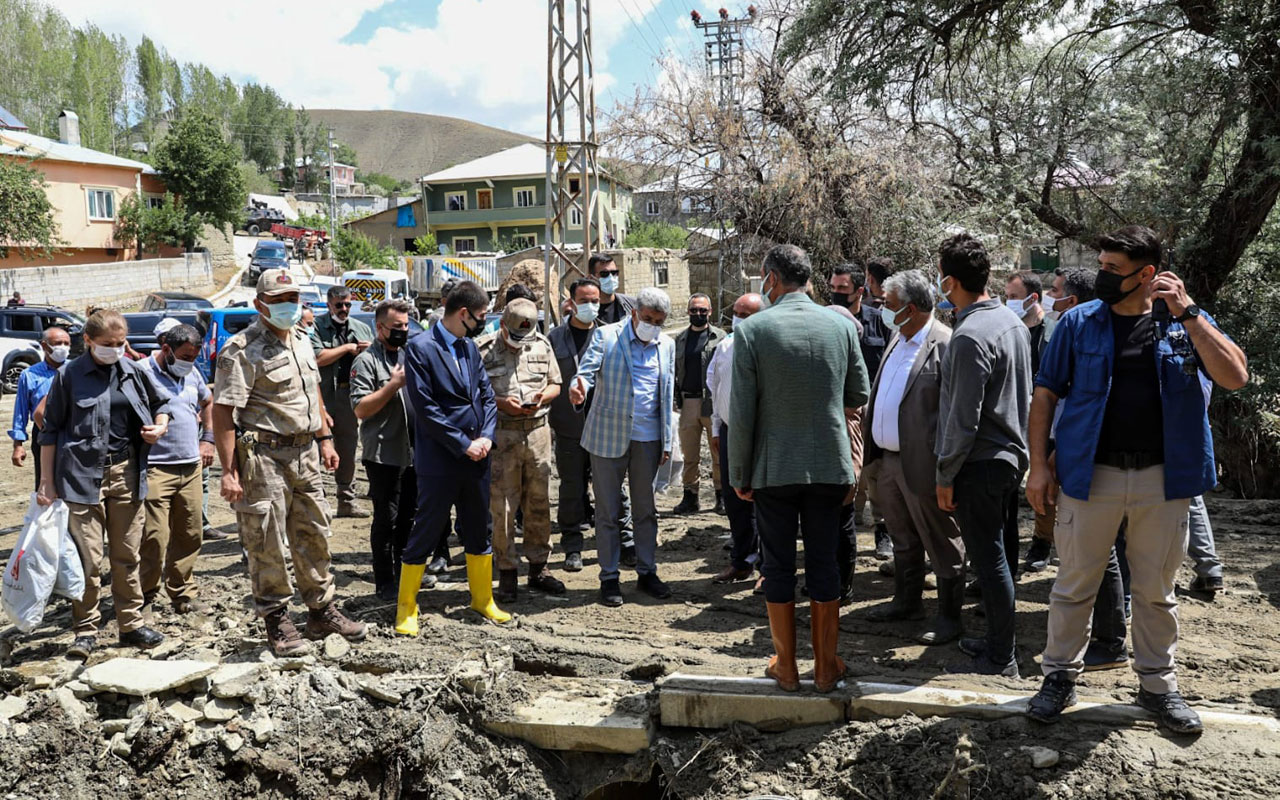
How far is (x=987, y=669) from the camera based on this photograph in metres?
4.52

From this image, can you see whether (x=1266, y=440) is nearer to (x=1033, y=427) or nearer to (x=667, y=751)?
(x=1033, y=427)

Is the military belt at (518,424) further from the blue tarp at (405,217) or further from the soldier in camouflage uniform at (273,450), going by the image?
the blue tarp at (405,217)

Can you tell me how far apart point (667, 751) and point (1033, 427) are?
215 cm

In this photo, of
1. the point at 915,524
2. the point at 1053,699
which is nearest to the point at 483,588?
the point at 915,524

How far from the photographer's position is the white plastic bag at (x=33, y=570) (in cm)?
523

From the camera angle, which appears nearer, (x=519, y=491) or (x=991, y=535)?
(x=991, y=535)

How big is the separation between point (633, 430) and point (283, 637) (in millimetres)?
2371

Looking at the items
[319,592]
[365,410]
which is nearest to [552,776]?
[319,592]

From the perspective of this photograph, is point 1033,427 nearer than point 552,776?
Yes

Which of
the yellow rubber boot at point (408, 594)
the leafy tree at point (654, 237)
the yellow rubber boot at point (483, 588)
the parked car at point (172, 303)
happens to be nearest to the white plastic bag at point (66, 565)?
the yellow rubber boot at point (408, 594)

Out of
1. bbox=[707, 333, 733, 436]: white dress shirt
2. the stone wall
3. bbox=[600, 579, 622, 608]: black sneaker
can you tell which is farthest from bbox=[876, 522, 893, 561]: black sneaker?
the stone wall

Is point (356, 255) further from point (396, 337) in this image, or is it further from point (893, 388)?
point (893, 388)

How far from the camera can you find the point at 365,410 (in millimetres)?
6035

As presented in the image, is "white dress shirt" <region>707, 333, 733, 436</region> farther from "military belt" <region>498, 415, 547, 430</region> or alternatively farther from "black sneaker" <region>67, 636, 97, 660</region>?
"black sneaker" <region>67, 636, 97, 660</region>
